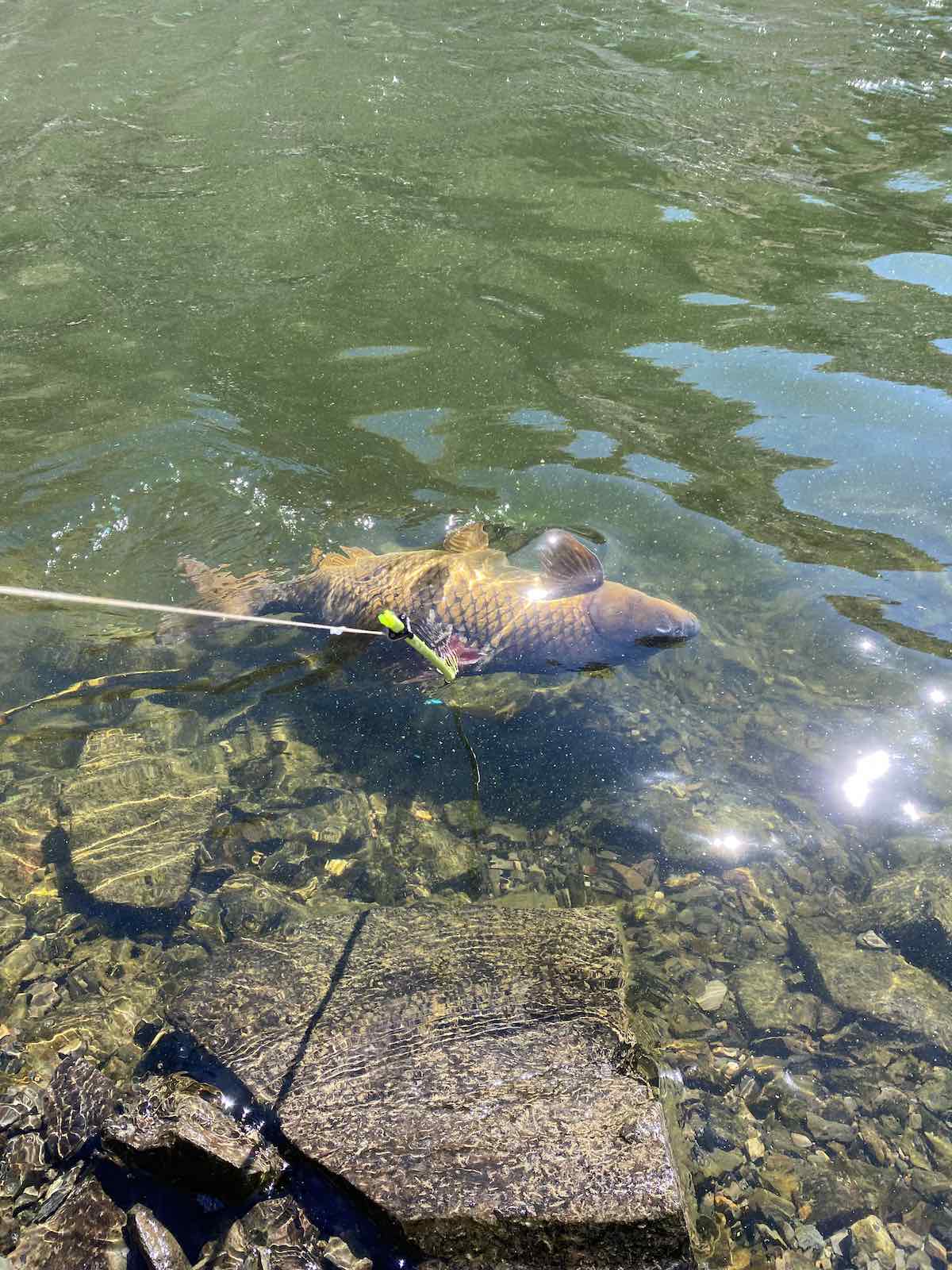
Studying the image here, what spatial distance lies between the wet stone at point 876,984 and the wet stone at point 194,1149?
112 inches

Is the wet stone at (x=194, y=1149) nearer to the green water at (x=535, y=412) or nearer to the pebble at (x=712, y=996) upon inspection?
the green water at (x=535, y=412)

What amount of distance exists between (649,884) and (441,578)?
2241mm

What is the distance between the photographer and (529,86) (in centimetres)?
1427

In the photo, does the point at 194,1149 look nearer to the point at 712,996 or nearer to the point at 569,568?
the point at 712,996

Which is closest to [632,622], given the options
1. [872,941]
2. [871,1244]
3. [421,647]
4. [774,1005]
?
[421,647]

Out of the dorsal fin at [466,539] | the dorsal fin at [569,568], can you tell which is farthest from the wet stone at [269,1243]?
the dorsal fin at [466,539]

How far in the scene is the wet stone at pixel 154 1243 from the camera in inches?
133

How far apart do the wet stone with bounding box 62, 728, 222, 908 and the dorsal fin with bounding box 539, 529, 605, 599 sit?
2488 mm

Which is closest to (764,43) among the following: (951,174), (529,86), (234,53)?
(529,86)

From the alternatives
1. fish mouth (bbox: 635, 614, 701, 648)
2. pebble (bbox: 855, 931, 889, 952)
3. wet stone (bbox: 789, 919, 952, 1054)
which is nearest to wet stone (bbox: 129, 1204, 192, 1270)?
wet stone (bbox: 789, 919, 952, 1054)

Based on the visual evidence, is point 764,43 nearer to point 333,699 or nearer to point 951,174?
point 951,174

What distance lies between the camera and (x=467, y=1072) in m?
3.87

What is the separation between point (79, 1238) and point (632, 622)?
14.2 feet

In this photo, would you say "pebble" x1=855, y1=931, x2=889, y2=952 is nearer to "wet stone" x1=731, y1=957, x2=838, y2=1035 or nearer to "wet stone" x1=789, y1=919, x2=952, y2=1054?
"wet stone" x1=789, y1=919, x2=952, y2=1054
